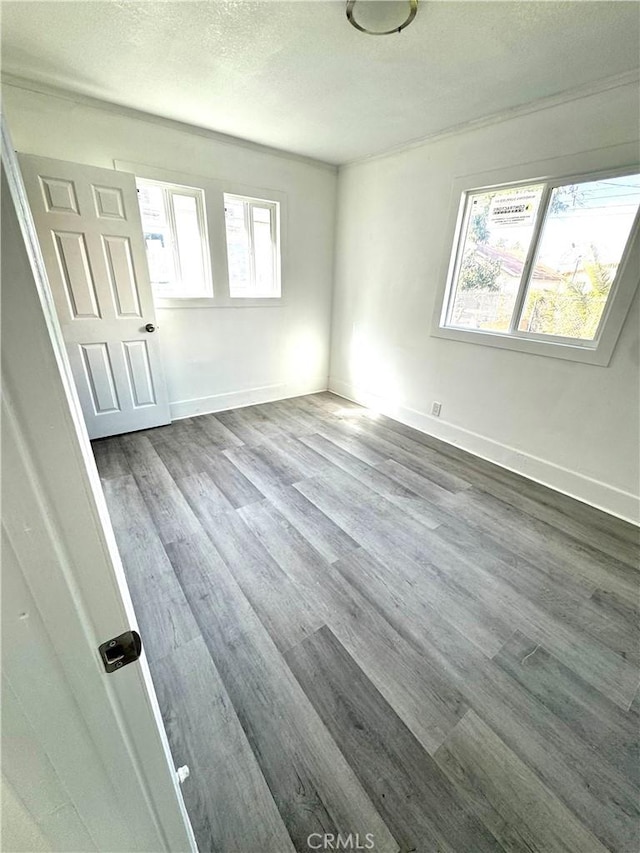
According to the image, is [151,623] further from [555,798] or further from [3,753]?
[555,798]

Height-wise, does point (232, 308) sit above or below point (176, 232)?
below

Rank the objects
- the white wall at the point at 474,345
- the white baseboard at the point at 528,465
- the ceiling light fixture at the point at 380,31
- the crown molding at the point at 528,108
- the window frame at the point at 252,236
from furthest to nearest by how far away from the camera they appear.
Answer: the window frame at the point at 252,236 < the white baseboard at the point at 528,465 < the white wall at the point at 474,345 < the crown molding at the point at 528,108 < the ceiling light fixture at the point at 380,31

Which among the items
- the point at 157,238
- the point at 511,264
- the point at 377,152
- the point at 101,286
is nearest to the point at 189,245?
the point at 157,238

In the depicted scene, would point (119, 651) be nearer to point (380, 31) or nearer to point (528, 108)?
point (380, 31)

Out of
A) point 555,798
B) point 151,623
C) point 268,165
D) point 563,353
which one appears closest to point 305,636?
point 151,623

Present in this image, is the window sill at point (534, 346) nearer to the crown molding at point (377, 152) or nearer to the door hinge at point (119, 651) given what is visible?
the crown molding at point (377, 152)

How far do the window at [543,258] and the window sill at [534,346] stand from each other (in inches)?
0.9

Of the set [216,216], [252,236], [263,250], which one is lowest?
[263,250]

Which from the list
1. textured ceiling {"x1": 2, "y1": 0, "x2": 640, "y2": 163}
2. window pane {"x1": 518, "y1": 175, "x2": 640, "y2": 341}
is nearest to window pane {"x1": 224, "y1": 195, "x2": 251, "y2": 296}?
textured ceiling {"x1": 2, "y1": 0, "x2": 640, "y2": 163}

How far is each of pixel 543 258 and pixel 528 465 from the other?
1.52 meters

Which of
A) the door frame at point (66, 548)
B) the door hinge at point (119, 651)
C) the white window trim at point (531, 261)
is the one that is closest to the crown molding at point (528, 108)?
the white window trim at point (531, 261)

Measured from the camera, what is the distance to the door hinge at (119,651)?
1.48ft

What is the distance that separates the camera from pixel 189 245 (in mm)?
3148

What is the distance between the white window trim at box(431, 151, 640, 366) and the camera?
2021 mm
